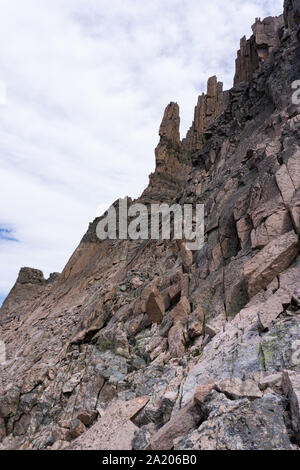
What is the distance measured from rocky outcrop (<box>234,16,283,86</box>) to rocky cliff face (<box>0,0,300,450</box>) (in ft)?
20.5

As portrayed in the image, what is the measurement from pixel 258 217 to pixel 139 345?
9.51 metres

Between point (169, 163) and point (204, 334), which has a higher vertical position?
point (169, 163)

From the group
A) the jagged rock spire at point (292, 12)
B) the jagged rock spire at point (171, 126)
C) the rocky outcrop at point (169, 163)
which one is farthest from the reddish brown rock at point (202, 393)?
the jagged rock spire at point (171, 126)

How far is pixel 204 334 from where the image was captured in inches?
544

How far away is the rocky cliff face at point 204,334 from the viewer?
7723 mm

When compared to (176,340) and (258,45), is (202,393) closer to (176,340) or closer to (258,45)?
(176,340)

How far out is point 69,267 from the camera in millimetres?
44625

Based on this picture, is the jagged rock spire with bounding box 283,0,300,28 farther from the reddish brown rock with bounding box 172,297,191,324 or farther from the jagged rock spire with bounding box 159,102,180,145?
the jagged rock spire with bounding box 159,102,180,145

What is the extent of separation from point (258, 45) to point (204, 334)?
39064mm

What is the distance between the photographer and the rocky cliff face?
7.72m

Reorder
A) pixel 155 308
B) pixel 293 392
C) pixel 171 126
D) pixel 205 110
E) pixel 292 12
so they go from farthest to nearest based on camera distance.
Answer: pixel 171 126, pixel 205 110, pixel 292 12, pixel 155 308, pixel 293 392

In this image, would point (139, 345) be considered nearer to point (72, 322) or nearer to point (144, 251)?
point (72, 322)

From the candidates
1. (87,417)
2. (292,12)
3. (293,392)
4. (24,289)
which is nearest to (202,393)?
(293,392)
